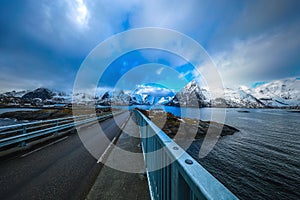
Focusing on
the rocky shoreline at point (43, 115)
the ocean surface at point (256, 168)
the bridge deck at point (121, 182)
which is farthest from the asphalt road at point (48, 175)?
the rocky shoreline at point (43, 115)

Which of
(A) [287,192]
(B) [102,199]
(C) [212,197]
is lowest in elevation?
(A) [287,192]

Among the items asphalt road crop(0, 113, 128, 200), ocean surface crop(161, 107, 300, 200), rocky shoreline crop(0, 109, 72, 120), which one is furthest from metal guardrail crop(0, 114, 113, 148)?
rocky shoreline crop(0, 109, 72, 120)

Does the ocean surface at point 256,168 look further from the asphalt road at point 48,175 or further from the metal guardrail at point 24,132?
the metal guardrail at point 24,132

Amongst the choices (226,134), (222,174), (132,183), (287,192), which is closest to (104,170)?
(132,183)

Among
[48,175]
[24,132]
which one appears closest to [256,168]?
[48,175]

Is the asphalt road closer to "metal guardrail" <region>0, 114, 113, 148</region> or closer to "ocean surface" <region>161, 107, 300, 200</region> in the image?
"metal guardrail" <region>0, 114, 113, 148</region>

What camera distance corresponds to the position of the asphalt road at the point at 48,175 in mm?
3168

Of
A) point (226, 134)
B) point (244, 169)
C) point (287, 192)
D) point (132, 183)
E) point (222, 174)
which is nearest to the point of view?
point (132, 183)

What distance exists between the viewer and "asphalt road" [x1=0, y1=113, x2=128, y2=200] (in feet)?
10.4

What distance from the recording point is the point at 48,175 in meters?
3.95

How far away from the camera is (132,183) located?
3.53 m

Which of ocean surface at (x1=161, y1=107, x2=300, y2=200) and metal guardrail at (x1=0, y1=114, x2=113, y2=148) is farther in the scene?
ocean surface at (x1=161, y1=107, x2=300, y2=200)

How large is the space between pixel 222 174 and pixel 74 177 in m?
12.4

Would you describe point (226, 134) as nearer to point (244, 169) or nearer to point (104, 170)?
point (244, 169)
